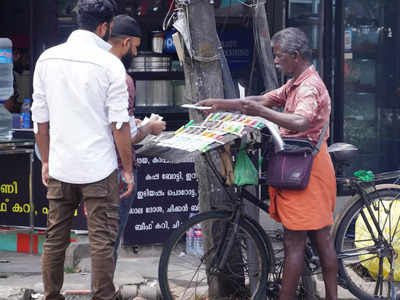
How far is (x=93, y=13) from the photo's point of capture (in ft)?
13.8

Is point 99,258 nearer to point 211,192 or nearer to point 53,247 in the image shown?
point 53,247

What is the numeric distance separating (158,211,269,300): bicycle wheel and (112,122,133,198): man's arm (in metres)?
0.51

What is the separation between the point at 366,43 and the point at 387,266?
3892 mm

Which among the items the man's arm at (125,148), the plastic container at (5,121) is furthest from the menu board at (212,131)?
the plastic container at (5,121)

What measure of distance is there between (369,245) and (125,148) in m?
2.04

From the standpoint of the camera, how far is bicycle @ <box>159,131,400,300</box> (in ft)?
15.4

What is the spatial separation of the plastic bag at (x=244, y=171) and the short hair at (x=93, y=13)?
1.19 metres

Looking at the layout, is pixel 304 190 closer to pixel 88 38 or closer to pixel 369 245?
pixel 369 245

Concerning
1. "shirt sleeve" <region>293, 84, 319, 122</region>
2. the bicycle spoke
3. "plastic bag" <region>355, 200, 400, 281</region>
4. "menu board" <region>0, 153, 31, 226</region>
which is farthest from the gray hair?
"menu board" <region>0, 153, 31, 226</region>

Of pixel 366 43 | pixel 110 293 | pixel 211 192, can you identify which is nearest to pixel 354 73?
pixel 366 43

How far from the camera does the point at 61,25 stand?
790 cm

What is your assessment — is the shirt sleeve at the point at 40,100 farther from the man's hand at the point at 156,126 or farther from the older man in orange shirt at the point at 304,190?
the older man in orange shirt at the point at 304,190

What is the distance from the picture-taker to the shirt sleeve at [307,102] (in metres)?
4.36

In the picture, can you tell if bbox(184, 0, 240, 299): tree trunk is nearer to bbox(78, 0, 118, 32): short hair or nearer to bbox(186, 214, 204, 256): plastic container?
bbox(186, 214, 204, 256): plastic container
